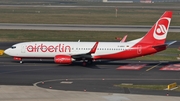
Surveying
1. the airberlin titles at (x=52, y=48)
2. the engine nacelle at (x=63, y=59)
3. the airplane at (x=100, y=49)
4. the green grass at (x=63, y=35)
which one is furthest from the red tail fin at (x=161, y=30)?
the green grass at (x=63, y=35)

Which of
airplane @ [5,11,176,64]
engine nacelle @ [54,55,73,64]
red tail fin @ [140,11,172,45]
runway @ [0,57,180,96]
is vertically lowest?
runway @ [0,57,180,96]

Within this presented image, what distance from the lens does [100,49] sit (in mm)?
66000

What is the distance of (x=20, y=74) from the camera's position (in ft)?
190

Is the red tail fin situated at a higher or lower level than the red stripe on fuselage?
higher

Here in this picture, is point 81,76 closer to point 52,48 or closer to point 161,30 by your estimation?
point 52,48

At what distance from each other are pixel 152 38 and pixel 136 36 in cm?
3675

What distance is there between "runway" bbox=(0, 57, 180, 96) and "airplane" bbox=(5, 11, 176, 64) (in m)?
1.41

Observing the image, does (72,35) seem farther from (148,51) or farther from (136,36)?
(148,51)

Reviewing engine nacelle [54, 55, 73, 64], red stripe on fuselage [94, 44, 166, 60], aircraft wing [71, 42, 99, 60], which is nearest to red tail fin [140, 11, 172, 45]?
red stripe on fuselage [94, 44, 166, 60]

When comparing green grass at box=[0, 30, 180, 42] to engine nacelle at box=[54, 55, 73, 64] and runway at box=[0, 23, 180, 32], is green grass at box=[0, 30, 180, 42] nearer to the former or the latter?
runway at box=[0, 23, 180, 32]

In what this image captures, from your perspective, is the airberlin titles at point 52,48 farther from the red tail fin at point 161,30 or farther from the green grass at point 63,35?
the green grass at point 63,35

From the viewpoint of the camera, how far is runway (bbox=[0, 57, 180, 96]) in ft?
164

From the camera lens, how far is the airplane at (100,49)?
64500 millimetres

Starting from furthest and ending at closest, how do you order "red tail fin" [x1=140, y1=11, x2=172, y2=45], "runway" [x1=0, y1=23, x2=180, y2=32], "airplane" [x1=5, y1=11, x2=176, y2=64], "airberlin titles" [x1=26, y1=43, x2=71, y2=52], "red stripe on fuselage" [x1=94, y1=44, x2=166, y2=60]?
"runway" [x1=0, y1=23, x2=180, y2=32], "airberlin titles" [x1=26, y1=43, x2=71, y2=52], "red stripe on fuselage" [x1=94, y1=44, x2=166, y2=60], "airplane" [x1=5, y1=11, x2=176, y2=64], "red tail fin" [x1=140, y1=11, x2=172, y2=45]
